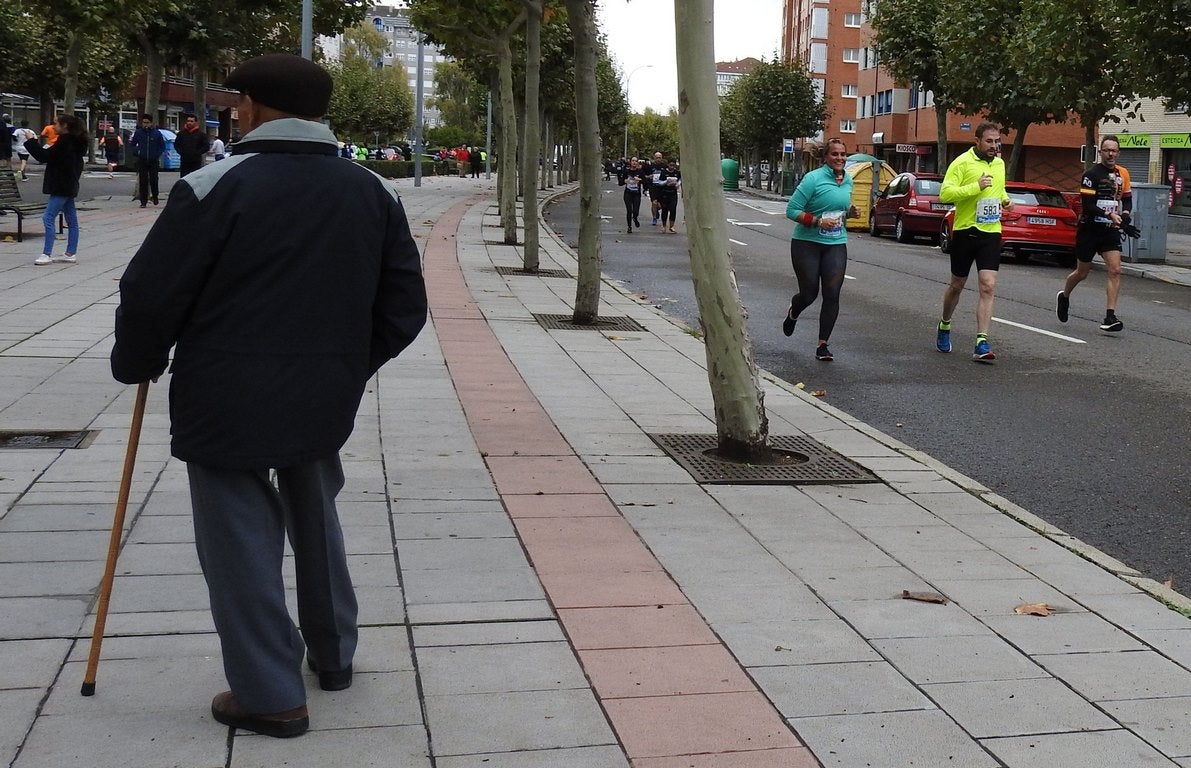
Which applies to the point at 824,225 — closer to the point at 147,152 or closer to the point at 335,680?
the point at 335,680

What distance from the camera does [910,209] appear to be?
30906 millimetres

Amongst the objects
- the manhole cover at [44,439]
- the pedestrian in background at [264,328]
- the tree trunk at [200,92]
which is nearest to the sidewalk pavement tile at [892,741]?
the pedestrian in background at [264,328]

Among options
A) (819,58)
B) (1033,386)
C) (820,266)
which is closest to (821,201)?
(820,266)

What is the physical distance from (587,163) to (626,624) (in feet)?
30.8

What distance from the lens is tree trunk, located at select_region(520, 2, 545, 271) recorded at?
18.8 meters

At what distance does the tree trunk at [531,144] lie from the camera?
18781 millimetres

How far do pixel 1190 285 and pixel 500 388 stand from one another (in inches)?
622

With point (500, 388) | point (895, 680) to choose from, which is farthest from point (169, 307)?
point (500, 388)

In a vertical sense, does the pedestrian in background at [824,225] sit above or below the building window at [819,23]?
below

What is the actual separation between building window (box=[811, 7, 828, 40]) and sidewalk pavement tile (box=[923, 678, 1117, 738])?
331 ft

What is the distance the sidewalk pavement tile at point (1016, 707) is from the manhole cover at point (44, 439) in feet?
15.6

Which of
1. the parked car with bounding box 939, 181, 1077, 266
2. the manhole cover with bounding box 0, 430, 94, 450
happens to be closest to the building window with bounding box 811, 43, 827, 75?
the parked car with bounding box 939, 181, 1077, 266

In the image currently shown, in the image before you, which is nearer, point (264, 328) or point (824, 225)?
point (264, 328)

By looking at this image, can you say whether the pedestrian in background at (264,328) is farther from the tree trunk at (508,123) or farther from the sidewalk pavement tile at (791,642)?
the tree trunk at (508,123)
